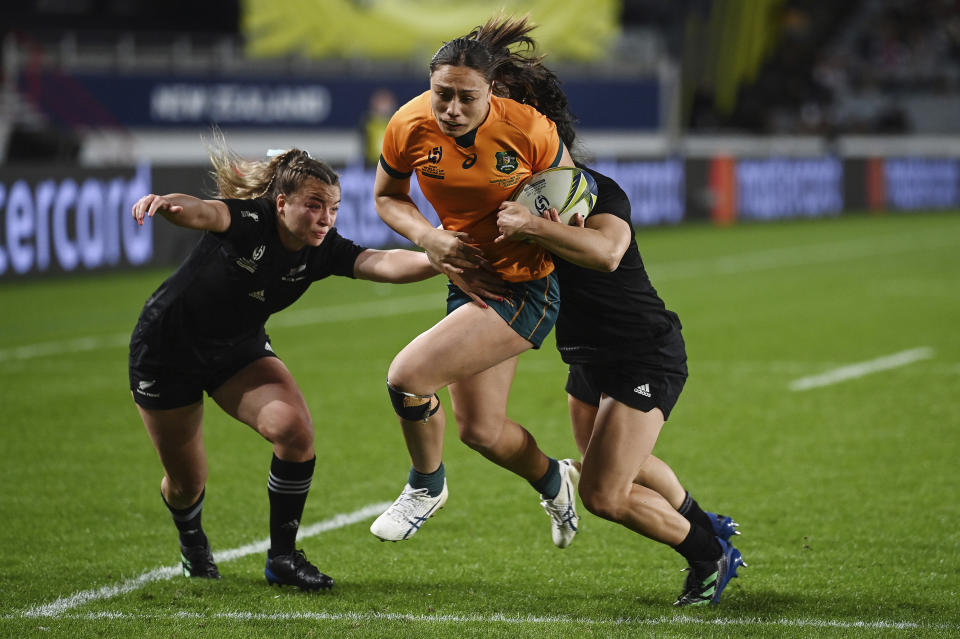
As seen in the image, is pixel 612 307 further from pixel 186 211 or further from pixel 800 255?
pixel 800 255

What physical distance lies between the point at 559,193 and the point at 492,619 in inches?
62.4

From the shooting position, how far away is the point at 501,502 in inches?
273

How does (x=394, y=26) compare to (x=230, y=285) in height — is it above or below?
above

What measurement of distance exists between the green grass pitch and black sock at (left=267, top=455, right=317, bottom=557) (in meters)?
0.22

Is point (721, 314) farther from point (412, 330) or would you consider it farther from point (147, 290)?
point (147, 290)

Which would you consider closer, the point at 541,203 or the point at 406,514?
the point at 541,203

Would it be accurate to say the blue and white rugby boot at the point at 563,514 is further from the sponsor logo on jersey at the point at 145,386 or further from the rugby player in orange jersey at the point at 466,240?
the sponsor logo on jersey at the point at 145,386

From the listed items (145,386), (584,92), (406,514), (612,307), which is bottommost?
(584,92)

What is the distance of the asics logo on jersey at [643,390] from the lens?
4969mm

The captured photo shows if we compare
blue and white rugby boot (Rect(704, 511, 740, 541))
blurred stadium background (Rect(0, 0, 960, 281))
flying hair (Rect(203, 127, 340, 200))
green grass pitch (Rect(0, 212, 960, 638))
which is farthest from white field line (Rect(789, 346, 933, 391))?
blurred stadium background (Rect(0, 0, 960, 281))

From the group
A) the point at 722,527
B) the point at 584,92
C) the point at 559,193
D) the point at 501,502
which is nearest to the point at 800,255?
the point at 584,92

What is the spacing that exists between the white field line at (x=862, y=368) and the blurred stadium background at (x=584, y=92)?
9.37 m

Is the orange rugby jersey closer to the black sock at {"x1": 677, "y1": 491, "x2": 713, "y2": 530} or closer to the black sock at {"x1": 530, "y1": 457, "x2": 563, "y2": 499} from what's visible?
the black sock at {"x1": 530, "y1": 457, "x2": 563, "y2": 499}

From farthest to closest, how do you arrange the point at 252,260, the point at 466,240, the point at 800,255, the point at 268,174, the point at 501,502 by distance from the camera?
1. the point at 800,255
2. the point at 501,502
3. the point at 268,174
4. the point at 252,260
5. the point at 466,240
